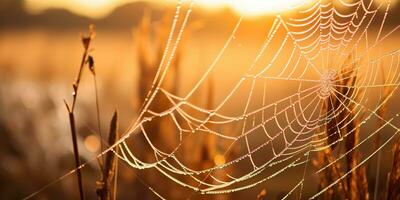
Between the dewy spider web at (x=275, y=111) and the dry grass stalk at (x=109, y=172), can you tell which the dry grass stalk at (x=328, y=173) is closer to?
the dewy spider web at (x=275, y=111)

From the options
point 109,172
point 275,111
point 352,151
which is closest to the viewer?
point 109,172

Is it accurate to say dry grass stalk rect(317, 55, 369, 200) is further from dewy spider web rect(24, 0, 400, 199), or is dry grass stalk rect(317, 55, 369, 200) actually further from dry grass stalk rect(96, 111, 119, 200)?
dry grass stalk rect(96, 111, 119, 200)

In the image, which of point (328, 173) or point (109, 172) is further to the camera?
point (328, 173)

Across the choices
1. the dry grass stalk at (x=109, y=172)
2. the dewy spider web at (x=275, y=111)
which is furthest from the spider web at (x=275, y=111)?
the dry grass stalk at (x=109, y=172)

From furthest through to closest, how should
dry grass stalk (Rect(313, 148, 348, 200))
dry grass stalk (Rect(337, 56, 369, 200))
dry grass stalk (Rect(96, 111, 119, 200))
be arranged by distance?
dry grass stalk (Rect(313, 148, 348, 200))
dry grass stalk (Rect(337, 56, 369, 200))
dry grass stalk (Rect(96, 111, 119, 200))

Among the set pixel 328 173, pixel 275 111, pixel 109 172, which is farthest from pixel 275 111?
pixel 109 172

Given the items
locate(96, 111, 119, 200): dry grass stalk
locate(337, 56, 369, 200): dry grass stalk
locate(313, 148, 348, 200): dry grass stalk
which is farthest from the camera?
locate(313, 148, 348, 200): dry grass stalk

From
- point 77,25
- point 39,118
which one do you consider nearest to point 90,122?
point 39,118

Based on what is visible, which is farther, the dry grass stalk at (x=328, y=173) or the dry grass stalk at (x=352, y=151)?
the dry grass stalk at (x=328, y=173)

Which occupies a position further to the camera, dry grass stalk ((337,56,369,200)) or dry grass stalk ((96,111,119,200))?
dry grass stalk ((337,56,369,200))

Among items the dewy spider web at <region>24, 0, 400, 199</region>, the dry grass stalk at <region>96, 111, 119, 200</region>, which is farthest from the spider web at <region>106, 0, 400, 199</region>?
the dry grass stalk at <region>96, 111, 119, 200</region>

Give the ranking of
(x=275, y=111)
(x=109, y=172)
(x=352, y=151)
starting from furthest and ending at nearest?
(x=275, y=111)
(x=352, y=151)
(x=109, y=172)

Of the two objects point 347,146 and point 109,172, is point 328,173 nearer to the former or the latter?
point 347,146
